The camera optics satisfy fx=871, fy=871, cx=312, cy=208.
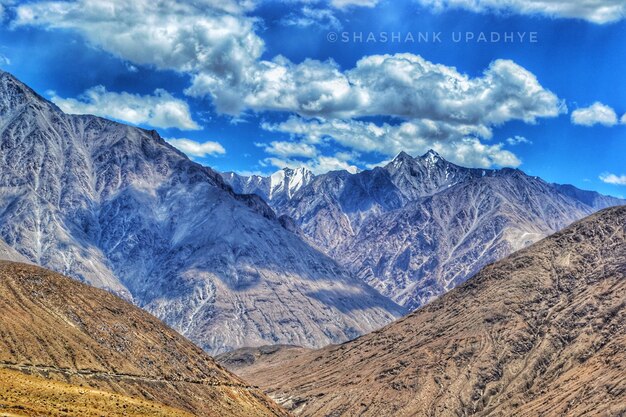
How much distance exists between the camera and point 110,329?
180250 mm

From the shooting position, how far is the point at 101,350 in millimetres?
167000

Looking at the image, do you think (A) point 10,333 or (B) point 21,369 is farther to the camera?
(A) point 10,333

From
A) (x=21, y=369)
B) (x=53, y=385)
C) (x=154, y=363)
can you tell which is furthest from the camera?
(x=154, y=363)

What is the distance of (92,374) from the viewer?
15525 centimetres

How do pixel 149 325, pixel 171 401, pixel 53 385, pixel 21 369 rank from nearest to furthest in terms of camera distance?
pixel 53 385, pixel 21 369, pixel 171 401, pixel 149 325

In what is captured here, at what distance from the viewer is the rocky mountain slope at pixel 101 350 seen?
487ft

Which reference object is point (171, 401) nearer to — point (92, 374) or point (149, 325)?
point (92, 374)

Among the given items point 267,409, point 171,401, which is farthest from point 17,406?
point 267,409

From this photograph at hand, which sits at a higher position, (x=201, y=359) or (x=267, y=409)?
(x=201, y=359)

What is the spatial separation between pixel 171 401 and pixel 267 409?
2971 cm

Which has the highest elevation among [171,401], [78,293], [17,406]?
[78,293]

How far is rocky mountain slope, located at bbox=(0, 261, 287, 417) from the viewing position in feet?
487

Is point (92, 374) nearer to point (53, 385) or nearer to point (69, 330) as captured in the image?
point (69, 330)

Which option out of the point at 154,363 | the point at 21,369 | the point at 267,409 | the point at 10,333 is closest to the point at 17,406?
the point at 21,369
